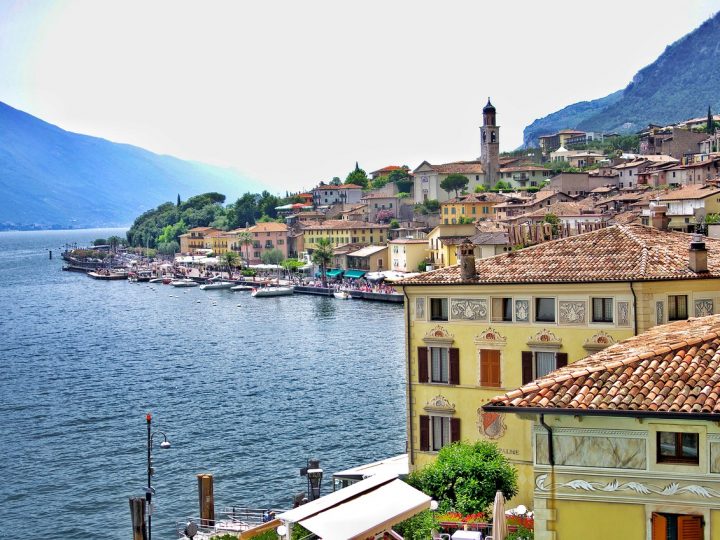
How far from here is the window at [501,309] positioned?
26.1m

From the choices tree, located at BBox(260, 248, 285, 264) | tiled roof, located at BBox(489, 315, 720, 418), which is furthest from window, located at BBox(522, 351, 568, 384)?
tree, located at BBox(260, 248, 285, 264)

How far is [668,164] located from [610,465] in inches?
5024

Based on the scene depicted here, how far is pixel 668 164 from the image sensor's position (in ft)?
436

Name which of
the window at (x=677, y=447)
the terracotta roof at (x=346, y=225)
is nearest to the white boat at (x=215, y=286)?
the terracotta roof at (x=346, y=225)

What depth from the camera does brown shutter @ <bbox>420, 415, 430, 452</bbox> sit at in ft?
89.4

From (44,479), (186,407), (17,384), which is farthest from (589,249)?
(17,384)

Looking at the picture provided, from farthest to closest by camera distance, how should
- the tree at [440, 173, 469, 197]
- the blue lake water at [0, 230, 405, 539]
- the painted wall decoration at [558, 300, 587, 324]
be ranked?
the tree at [440, 173, 469, 197] < the blue lake water at [0, 230, 405, 539] < the painted wall decoration at [558, 300, 587, 324]

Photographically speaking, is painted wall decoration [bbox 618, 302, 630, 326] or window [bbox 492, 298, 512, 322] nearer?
painted wall decoration [bbox 618, 302, 630, 326]

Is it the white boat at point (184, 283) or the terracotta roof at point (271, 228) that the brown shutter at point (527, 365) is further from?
the terracotta roof at point (271, 228)

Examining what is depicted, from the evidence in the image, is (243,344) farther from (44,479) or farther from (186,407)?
(44,479)

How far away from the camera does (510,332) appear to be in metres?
25.9

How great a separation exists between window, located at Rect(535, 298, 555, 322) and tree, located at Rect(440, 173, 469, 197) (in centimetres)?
13810

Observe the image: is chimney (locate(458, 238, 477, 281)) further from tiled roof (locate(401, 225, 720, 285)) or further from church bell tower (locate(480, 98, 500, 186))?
church bell tower (locate(480, 98, 500, 186))

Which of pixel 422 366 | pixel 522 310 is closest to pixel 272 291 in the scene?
pixel 422 366
